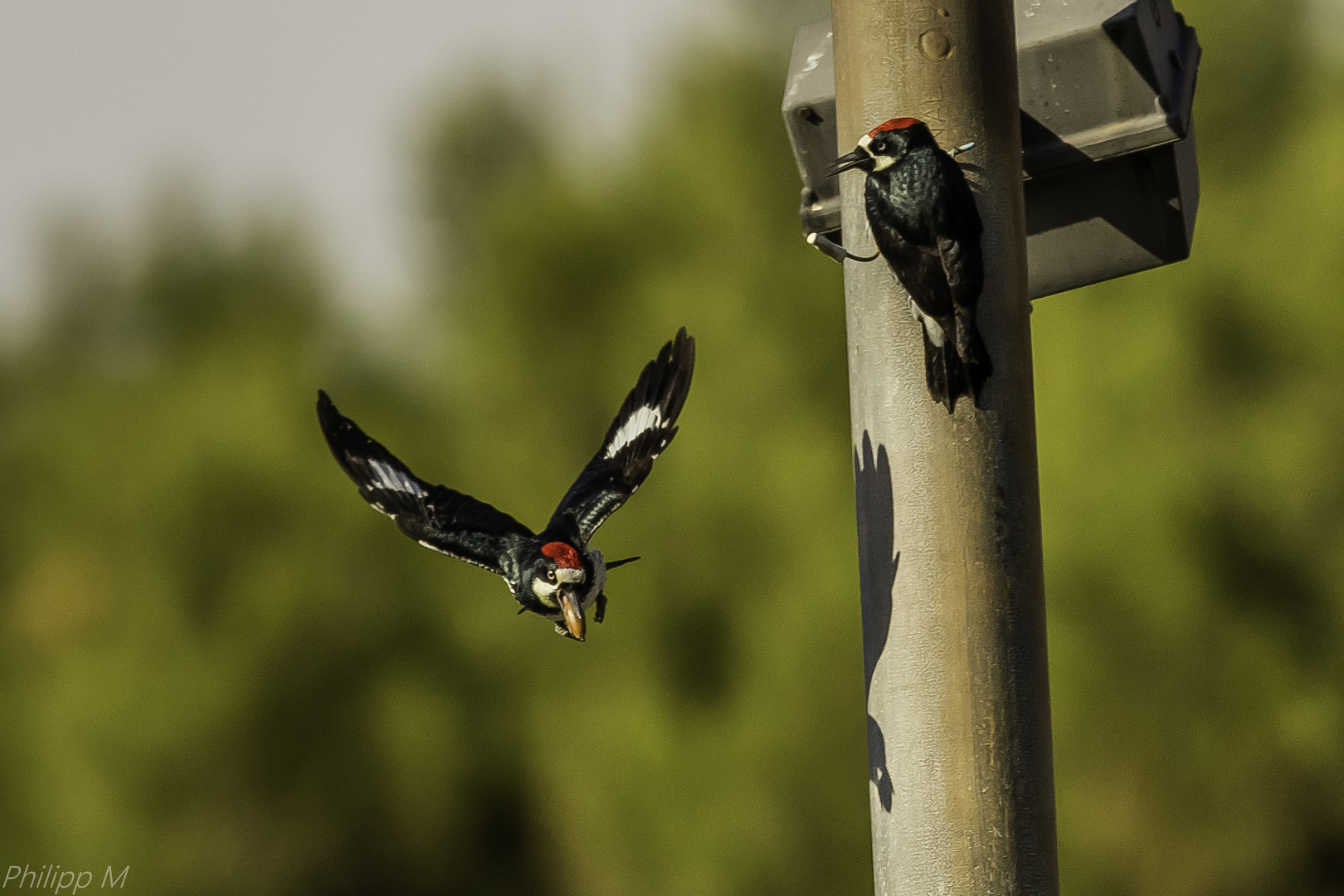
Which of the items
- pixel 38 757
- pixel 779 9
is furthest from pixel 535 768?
pixel 779 9

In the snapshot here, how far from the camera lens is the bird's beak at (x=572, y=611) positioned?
10.1 feet

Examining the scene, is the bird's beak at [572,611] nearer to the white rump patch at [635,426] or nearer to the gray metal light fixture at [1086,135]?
the white rump patch at [635,426]

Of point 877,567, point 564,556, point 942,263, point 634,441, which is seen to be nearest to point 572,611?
point 564,556

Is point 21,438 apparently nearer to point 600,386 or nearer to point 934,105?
point 600,386

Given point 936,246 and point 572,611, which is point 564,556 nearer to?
point 572,611

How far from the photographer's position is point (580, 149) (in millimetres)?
12289

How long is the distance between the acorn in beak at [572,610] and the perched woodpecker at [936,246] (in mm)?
1253

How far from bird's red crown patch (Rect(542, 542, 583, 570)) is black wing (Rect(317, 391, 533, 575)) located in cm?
23

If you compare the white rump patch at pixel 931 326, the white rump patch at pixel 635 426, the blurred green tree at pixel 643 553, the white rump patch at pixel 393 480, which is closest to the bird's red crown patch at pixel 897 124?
the white rump patch at pixel 931 326

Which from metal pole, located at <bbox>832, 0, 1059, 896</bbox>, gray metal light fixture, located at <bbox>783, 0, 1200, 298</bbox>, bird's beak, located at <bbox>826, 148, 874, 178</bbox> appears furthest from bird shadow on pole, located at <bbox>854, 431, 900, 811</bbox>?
gray metal light fixture, located at <bbox>783, 0, 1200, 298</bbox>

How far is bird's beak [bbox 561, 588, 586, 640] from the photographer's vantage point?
121 inches

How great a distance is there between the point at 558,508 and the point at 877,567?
1810 mm

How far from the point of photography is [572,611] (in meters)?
3.08

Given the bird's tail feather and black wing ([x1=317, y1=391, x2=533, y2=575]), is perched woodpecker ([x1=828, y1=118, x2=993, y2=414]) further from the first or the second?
black wing ([x1=317, y1=391, x2=533, y2=575])
